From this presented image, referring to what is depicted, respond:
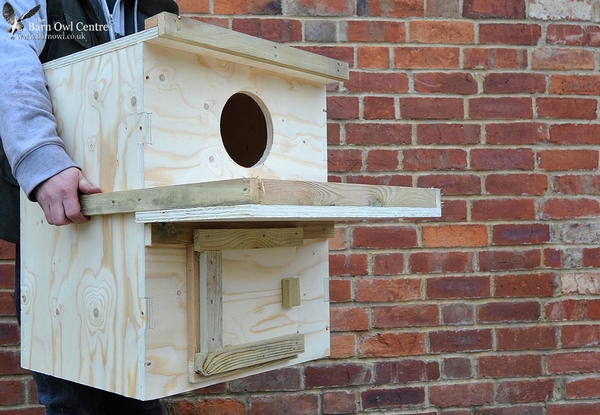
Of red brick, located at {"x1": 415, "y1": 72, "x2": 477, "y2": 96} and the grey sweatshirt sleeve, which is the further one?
red brick, located at {"x1": 415, "y1": 72, "x2": 477, "y2": 96}

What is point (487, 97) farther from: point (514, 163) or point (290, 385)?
point (290, 385)

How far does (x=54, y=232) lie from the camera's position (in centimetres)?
158

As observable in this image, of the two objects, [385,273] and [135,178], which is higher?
[135,178]

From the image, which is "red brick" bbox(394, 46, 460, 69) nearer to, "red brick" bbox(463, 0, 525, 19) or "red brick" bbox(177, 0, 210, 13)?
"red brick" bbox(463, 0, 525, 19)

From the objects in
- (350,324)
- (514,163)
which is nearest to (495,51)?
(514,163)

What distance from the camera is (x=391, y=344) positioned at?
2582mm

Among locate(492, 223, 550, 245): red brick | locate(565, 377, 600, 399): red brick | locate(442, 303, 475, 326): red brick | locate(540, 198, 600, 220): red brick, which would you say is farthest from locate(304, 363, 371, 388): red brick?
locate(540, 198, 600, 220): red brick

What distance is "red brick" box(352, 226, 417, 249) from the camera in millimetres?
2545

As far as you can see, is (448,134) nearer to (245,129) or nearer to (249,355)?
(245,129)

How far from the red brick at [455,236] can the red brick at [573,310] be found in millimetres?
390

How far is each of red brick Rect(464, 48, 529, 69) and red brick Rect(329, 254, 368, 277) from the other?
33.9 inches

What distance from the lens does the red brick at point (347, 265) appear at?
8.28ft

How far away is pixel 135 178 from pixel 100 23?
1.79 ft

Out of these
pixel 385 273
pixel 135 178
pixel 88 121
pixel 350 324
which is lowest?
pixel 350 324
